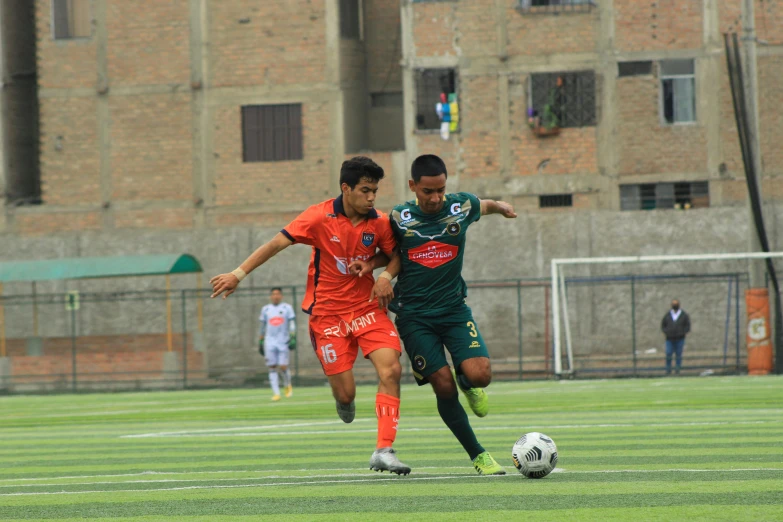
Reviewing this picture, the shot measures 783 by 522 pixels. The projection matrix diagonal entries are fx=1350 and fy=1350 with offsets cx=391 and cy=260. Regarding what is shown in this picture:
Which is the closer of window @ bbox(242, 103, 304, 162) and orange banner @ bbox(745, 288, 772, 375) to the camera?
orange banner @ bbox(745, 288, 772, 375)

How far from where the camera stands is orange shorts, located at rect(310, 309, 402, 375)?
906 centimetres

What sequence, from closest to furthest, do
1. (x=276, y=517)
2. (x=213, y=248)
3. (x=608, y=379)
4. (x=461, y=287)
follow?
(x=276, y=517) → (x=461, y=287) → (x=608, y=379) → (x=213, y=248)

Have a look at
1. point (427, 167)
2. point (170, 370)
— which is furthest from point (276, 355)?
point (427, 167)

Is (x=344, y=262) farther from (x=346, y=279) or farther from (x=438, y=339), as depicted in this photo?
(x=438, y=339)

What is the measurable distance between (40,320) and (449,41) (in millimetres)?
13948

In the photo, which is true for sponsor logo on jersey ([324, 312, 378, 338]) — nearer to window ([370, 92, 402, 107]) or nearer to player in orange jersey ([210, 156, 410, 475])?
player in orange jersey ([210, 156, 410, 475])

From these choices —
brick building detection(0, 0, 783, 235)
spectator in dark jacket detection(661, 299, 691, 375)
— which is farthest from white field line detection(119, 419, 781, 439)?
brick building detection(0, 0, 783, 235)

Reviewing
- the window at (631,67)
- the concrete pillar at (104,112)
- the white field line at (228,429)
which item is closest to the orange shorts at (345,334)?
the white field line at (228,429)

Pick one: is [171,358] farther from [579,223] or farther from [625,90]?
[625,90]

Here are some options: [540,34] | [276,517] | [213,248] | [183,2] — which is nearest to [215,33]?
[183,2]

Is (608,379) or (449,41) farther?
(449,41)

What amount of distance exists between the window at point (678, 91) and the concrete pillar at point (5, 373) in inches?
738

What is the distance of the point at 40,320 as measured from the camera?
38.3 meters

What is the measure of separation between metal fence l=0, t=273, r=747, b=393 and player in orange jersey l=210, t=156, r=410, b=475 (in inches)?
908
